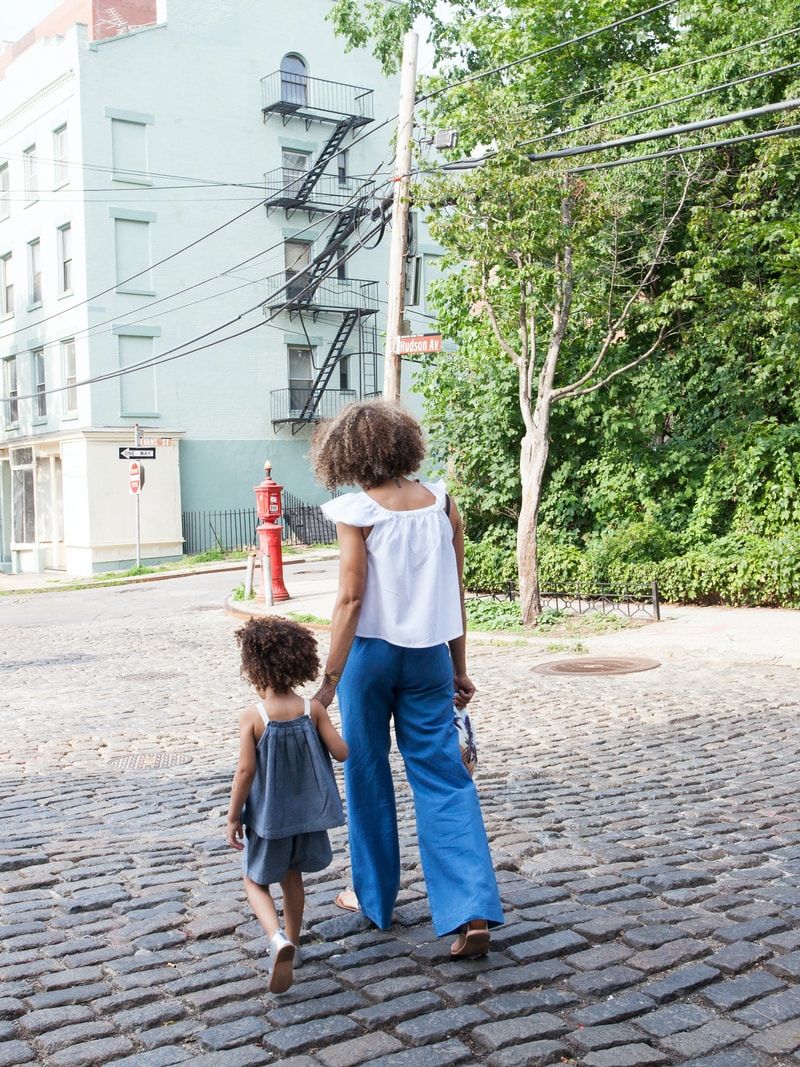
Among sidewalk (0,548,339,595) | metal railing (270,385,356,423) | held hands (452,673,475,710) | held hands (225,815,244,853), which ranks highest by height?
metal railing (270,385,356,423)

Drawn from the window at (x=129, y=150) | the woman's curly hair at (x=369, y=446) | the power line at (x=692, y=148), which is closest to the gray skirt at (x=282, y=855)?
the woman's curly hair at (x=369, y=446)

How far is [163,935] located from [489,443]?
14.4 m

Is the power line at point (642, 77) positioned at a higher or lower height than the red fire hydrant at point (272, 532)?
higher

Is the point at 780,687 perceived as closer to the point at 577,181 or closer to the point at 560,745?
the point at 560,745

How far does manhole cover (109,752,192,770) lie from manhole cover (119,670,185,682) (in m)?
3.47

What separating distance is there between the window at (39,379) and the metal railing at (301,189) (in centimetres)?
795

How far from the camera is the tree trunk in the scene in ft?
44.9

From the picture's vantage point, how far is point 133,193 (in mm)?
29984

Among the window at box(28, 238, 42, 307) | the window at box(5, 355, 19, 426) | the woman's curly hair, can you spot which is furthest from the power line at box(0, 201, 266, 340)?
the woman's curly hair

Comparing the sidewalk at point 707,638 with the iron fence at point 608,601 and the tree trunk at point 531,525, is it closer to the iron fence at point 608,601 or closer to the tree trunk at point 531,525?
the iron fence at point 608,601

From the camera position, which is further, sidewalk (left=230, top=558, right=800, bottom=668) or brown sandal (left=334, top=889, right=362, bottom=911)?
sidewalk (left=230, top=558, right=800, bottom=668)

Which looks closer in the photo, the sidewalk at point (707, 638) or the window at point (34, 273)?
the sidewalk at point (707, 638)

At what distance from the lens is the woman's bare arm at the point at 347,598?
12.7 feet

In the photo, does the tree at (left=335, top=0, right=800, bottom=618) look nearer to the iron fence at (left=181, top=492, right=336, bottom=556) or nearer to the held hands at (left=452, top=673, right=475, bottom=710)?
the held hands at (left=452, top=673, right=475, bottom=710)
